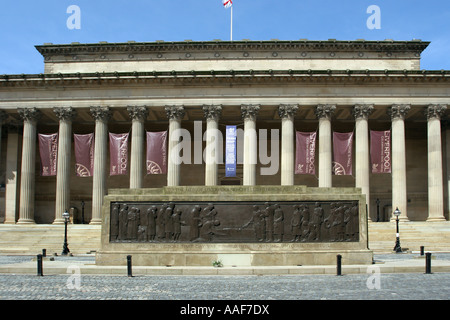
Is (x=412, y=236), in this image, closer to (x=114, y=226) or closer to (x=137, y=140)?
(x=137, y=140)

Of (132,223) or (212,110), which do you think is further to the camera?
(212,110)

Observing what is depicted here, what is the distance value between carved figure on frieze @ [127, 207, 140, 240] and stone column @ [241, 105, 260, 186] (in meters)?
23.8

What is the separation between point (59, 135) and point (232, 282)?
32.4 meters

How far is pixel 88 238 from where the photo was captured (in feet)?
126

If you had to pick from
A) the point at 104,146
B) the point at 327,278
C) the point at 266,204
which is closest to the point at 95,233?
the point at 104,146

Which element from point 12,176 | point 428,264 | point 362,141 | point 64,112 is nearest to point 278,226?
point 428,264

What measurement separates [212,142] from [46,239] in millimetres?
15476

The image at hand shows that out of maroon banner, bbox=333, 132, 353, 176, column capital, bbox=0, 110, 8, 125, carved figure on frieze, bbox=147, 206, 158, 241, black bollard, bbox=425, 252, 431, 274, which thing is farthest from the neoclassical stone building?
black bollard, bbox=425, 252, 431, 274

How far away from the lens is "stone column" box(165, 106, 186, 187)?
44.1m

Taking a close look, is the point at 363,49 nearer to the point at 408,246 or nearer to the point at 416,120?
the point at 416,120

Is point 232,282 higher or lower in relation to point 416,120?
lower

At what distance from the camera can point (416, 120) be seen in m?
49.7

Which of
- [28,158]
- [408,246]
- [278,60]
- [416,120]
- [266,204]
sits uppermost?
[278,60]
